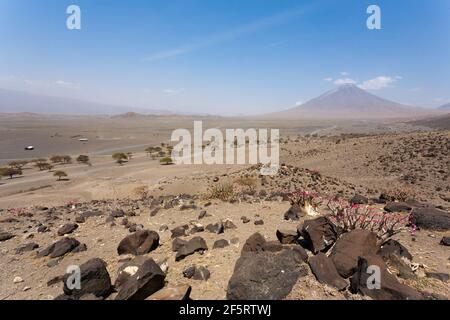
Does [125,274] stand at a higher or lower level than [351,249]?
lower

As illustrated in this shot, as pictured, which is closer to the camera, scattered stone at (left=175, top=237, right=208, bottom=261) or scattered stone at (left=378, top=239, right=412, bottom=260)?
scattered stone at (left=378, top=239, right=412, bottom=260)

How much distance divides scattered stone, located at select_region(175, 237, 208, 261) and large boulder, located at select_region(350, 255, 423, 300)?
248 centimetres

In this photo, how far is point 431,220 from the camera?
244 inches

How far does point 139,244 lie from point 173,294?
229 centimetres

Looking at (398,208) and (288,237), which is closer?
(288,237)

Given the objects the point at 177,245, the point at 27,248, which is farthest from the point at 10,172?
the point at 177,245

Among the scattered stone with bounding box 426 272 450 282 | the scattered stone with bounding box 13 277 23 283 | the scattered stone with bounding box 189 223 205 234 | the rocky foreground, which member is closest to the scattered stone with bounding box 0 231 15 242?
the rocky foreground

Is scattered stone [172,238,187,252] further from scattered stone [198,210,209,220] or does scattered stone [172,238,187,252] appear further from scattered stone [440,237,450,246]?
scattered stone [440,237,450,246]

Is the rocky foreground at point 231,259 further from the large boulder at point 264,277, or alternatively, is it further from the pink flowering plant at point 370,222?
the pink flowering plant at point 370,222

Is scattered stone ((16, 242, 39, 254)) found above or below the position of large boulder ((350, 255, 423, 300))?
below

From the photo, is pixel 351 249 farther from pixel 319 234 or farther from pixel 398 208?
pixel 398 208

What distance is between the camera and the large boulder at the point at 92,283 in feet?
13.1

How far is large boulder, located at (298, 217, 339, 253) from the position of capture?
→ 4.62 metres
